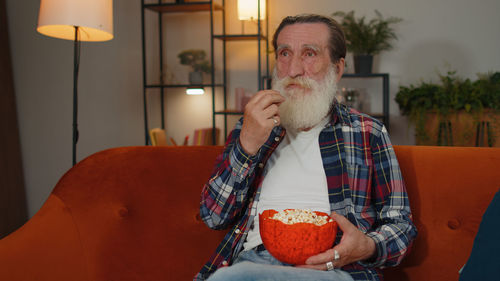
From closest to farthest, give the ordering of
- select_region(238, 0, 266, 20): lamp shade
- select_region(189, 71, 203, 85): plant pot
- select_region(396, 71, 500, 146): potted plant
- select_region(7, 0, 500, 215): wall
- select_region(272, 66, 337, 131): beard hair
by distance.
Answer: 1. select_region(272, 66, 337, 131): beard hair
2. select_region(7, 0, 500, 215): wall
3. select_region(396, 71, 500, 146): potted plant
4. select_region(238, 0, 266, 20): lamp shade
5. select_region(189, 71, 203, 85): plant pot

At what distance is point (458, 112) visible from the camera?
3.18m

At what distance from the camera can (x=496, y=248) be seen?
29.9 inches

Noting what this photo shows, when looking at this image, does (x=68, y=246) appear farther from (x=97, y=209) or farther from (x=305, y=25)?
(x=305, y=25)

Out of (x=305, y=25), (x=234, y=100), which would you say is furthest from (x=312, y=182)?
(x=234, y=100)

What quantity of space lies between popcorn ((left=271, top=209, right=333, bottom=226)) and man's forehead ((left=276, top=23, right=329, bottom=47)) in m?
0.64

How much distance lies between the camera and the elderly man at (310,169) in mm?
1077

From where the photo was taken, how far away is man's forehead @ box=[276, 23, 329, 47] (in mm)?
1304

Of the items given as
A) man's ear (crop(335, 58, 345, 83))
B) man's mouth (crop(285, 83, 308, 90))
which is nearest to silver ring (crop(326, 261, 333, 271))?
man's mouth (crop(285, 83, 308, 90))

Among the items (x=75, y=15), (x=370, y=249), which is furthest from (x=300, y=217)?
(x=75, y=15)

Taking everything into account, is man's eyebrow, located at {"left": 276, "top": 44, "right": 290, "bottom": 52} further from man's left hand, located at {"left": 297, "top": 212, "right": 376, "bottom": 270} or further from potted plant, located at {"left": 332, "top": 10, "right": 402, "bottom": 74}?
potted plant, located at {"left": 332, "top": 10, "right": 402, "bottom": 74}

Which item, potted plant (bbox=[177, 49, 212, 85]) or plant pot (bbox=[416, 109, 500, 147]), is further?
potted plant (bbox=[177, 49, 212, 85])

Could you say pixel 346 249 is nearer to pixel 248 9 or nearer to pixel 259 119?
pixel 259 119

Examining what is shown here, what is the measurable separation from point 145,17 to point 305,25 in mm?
3028

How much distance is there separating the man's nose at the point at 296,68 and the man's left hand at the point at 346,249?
0.53 meters
